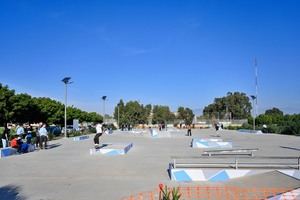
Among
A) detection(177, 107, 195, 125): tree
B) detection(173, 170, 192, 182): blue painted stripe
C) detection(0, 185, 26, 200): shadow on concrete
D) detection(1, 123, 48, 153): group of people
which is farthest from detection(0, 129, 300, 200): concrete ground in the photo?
detection(177, 107, 195, 125): tree

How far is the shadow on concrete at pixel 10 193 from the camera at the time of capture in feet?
28.0

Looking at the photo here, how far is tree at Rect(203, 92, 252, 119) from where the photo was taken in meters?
118

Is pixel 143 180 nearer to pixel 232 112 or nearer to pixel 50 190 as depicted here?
pixel 50 190

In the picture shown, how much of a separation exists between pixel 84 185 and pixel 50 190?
1.00 m

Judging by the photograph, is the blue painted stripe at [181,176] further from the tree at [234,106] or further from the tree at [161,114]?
the tree at [234,106]

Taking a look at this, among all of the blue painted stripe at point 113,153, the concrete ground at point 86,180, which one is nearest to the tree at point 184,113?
the blue painted stripe at point 113,153

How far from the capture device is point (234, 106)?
11781 centimetres

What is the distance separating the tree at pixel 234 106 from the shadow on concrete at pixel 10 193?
10750 cm

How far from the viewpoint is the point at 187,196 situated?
835 cm

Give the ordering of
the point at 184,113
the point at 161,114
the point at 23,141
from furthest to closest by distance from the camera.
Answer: the point at 184,113, the point at 161,114, the point at 23,141

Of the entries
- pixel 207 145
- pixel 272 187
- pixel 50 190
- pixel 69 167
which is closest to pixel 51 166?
pixel 69 167

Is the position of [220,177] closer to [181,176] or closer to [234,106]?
[181,176]

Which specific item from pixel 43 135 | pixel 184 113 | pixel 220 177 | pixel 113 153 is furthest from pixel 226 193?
pixel 184 113

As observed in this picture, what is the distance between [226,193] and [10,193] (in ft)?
17.4
